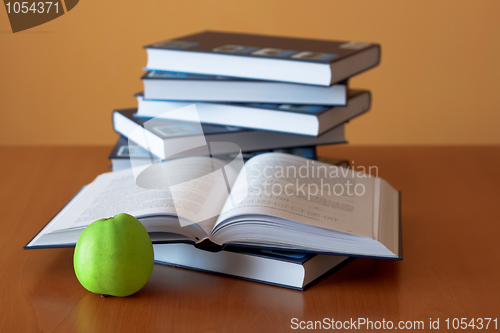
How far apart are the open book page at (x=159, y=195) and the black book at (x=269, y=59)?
20 centimetres

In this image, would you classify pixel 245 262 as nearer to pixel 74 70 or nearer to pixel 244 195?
pixel 244 195

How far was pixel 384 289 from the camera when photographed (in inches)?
23.6

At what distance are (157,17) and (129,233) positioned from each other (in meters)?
1.84

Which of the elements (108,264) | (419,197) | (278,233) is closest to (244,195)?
(278,233)

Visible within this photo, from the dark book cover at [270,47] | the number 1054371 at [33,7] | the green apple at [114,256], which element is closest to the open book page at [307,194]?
the green apple at [114,256]

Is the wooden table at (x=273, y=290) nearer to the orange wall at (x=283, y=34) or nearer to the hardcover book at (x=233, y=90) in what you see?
the hardcover book at (x=233, y=90)

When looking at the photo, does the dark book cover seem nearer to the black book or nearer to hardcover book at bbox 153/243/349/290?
the black book

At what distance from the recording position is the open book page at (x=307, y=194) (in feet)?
1.98

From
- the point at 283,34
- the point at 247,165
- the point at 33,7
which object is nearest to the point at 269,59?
the point at 247,165

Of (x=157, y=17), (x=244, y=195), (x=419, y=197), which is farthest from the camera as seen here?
(x=157, y=17)

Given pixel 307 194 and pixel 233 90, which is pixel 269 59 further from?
pixel 307 194

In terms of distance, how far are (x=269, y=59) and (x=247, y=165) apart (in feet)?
0.75

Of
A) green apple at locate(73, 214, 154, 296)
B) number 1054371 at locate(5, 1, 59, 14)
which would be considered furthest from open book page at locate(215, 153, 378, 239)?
number 1054371 at locate(5, 1, 59, 14)

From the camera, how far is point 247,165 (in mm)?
762
